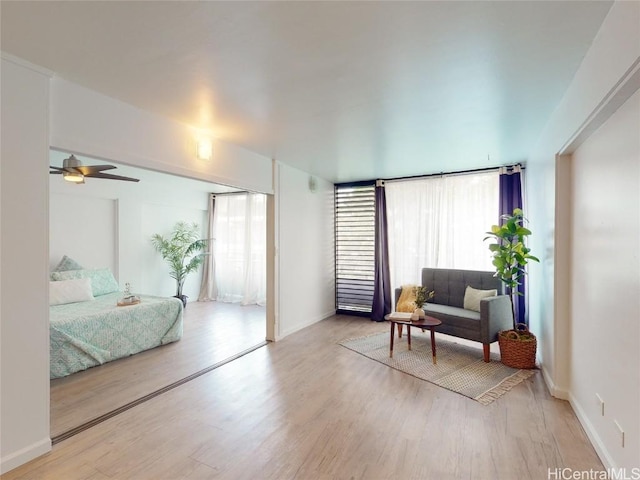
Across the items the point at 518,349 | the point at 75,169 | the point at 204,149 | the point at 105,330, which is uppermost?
the point at 204,149

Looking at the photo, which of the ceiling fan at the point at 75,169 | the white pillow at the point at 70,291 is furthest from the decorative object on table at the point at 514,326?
the white pillow at the point at 70,291

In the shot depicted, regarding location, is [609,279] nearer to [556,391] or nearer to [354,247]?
[556,391]

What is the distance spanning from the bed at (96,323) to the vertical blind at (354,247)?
2863 mm

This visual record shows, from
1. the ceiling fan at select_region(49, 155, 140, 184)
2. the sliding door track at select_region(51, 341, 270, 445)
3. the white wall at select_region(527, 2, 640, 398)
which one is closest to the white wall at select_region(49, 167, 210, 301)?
the ceiling fan at select_region(49, 155, 140, 184)

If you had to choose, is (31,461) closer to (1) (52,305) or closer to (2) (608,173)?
(1) (52,305)

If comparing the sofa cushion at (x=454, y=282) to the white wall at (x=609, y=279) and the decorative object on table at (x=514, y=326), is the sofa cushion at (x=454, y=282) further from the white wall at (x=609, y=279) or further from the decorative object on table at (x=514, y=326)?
the white wall at (x=609, y=279)

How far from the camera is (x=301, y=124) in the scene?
2.95 meters

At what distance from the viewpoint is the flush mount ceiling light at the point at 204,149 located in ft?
10.2

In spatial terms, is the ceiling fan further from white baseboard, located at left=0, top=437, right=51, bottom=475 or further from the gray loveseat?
the gray loveseat

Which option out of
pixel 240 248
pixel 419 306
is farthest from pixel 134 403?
pixel 240 248

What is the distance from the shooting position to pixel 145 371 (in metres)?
3.34

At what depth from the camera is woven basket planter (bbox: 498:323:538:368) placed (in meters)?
3.34

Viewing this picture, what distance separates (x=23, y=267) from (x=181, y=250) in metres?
4.82

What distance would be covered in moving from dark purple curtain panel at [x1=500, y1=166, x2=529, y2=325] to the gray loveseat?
0.51m
